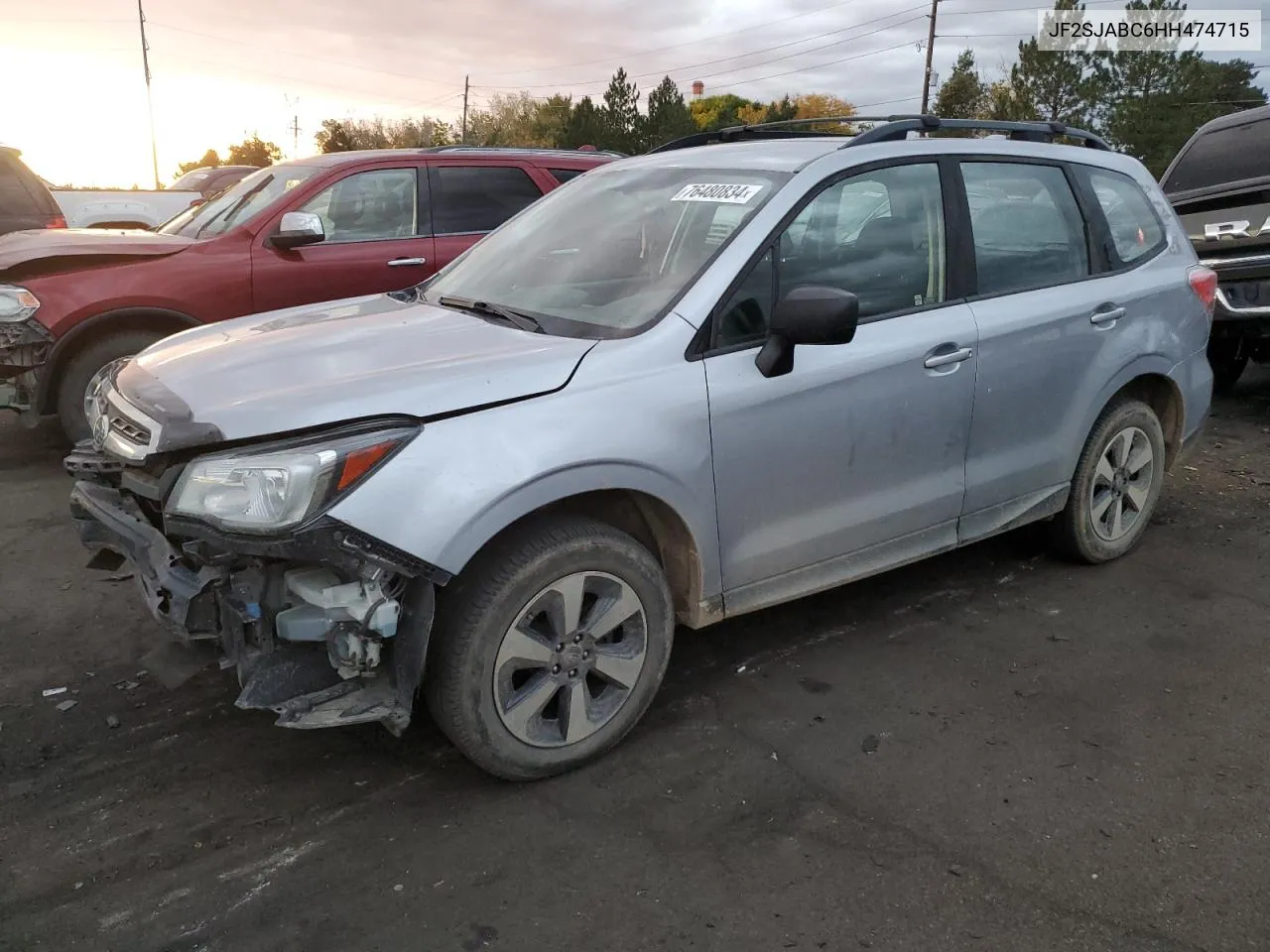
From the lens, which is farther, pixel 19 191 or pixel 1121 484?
pixel 19 191

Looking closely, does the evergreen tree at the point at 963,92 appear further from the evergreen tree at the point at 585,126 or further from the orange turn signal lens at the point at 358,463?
the orange turn signal lens at the point at 358,463

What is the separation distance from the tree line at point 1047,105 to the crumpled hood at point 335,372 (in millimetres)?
17700

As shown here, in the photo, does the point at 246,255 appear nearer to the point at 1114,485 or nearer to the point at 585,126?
the point at 1114,485

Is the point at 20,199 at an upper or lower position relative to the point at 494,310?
upper

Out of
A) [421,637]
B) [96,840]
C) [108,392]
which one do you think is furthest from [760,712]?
[108,392]

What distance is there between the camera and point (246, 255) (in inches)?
241

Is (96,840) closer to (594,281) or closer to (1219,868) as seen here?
(594,281)

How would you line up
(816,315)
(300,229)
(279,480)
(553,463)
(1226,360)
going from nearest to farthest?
(279,480) → (553,463) → (816,315) → (300,229) → (1226,360)

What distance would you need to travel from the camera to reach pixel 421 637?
2.69m

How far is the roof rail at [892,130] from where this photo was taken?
3840mm

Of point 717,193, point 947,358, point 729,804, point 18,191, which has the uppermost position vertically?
point 18,191

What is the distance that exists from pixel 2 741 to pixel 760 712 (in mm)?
2474

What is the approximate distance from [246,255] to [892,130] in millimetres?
4050

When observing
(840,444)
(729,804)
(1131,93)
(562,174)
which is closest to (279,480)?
(729,804)
